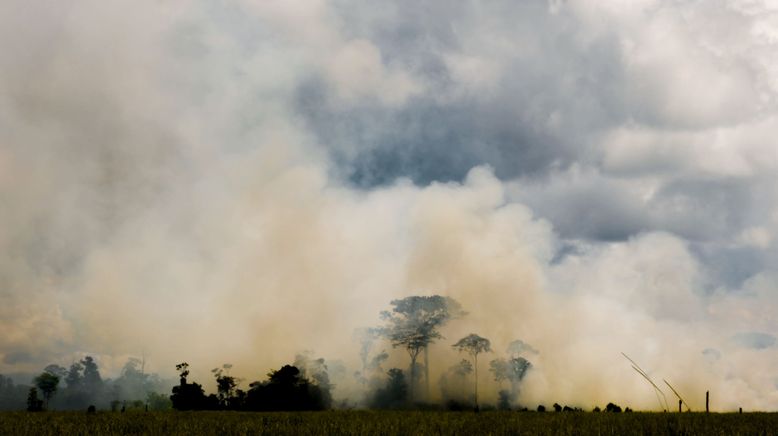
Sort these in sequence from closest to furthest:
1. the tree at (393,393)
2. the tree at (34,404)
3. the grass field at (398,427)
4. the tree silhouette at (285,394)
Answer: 1. the grass field at (398,427)
2. the tree at (34,404)
3. the tree silhouette at (285,394)
4. the tree at (393,393)

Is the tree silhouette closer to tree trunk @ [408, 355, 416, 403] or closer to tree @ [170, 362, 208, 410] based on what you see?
tree @ [170, 362, 208, 410]

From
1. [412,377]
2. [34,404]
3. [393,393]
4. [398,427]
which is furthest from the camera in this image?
[412,377]

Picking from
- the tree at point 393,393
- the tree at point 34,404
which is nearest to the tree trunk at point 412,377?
the tree at point 393,393

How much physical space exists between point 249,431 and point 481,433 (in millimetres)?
7970

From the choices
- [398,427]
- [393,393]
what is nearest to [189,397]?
[393,393]

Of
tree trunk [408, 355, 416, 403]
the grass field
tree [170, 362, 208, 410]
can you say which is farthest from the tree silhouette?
the grass field

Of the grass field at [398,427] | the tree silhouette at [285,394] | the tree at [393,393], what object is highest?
the grass field at [398,427]

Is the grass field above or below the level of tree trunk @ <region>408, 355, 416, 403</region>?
above

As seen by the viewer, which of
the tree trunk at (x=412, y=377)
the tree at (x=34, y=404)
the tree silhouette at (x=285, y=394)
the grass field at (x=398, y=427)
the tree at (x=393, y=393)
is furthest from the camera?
the tree trunk at (x=412, y=377)

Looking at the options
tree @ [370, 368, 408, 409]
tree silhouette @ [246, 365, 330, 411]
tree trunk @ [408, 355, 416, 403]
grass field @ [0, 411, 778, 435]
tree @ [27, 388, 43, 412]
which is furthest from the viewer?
tree trunk @ [408, 355, 416, 403]

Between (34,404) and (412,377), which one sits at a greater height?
(412,377)

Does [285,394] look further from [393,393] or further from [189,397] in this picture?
[393,393]

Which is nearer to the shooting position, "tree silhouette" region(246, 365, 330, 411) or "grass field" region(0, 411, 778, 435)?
"grass field" region(0, 411, 778, 435)

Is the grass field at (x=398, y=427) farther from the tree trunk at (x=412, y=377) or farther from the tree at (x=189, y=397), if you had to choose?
the tree trunk at (x=412, y=377)
